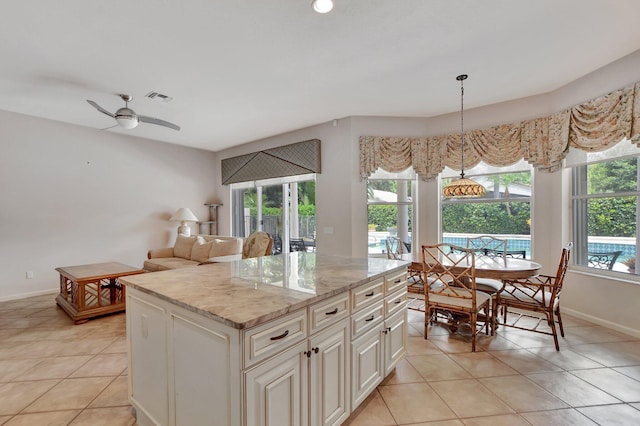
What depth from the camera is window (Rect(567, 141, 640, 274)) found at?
124 inches

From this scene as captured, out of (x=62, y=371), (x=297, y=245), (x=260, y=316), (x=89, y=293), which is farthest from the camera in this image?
(x=297, y=245)

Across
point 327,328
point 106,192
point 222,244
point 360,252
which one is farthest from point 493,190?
point 106,192

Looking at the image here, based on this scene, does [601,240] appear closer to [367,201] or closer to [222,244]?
[367,201]

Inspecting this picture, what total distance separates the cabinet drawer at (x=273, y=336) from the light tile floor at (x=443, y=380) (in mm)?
923

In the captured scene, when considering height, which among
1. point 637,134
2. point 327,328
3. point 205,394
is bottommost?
point 205,394

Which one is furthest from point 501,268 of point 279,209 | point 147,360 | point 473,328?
point 279,209

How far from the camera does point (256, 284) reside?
1667 mm

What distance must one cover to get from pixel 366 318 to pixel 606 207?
3479 millimetres

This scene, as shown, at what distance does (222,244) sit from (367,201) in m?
2.43

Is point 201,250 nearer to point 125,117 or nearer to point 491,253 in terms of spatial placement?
point 125,117

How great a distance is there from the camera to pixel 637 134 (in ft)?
9.32

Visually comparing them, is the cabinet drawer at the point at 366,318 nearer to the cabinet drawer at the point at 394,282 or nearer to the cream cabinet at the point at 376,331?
the cream cabinet at the point at 376,331

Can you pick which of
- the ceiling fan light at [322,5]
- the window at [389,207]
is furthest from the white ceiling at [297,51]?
the window at [389,207]

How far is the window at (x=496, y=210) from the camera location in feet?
13.3
